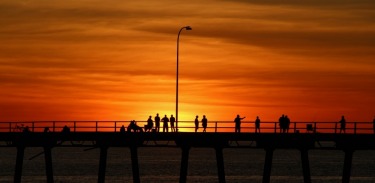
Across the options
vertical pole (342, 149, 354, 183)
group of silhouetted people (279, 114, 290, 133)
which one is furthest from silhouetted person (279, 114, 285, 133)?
vertical pole (342, 149, 354, 183)

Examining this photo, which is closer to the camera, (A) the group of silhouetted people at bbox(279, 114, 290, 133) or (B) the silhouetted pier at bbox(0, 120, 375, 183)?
(B) the silhouetted pier at bbox(0, 120, 375, 183)

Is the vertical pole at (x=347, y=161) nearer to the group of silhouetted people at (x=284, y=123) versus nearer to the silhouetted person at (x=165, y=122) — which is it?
the group of silhouetted people at (x=284, y=123)

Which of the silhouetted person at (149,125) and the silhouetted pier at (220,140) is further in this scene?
the silhouetted person at (149,125)

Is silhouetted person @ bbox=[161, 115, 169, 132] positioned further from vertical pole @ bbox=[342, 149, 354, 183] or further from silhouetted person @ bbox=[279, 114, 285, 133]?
vertical pole @ bbox=[342, 149, 354, 183]

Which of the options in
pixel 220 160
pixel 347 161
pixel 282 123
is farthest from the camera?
pixel 282 123

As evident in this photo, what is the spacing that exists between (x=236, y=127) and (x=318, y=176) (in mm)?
49337

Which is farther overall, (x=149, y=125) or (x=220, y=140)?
(x=149, y=125)

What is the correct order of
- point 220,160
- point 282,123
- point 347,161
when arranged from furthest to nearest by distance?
point 282,123, point 220,160, point 347,161

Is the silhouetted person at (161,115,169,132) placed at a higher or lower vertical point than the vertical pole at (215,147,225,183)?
higher

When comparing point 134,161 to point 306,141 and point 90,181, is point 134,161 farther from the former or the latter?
point 90,181

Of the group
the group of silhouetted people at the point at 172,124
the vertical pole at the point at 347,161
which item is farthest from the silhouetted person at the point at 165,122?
the vertical pole at the point at 347,161

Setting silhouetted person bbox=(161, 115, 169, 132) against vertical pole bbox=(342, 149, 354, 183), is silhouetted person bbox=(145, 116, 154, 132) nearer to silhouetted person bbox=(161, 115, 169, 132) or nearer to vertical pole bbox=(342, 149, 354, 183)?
silhouetted person bbox=(161, 115, 169, 132)

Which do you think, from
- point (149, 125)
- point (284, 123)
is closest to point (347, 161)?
point (284, 123)

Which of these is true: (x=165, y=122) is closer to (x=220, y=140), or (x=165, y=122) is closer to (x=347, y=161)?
(x=220, y=140)
